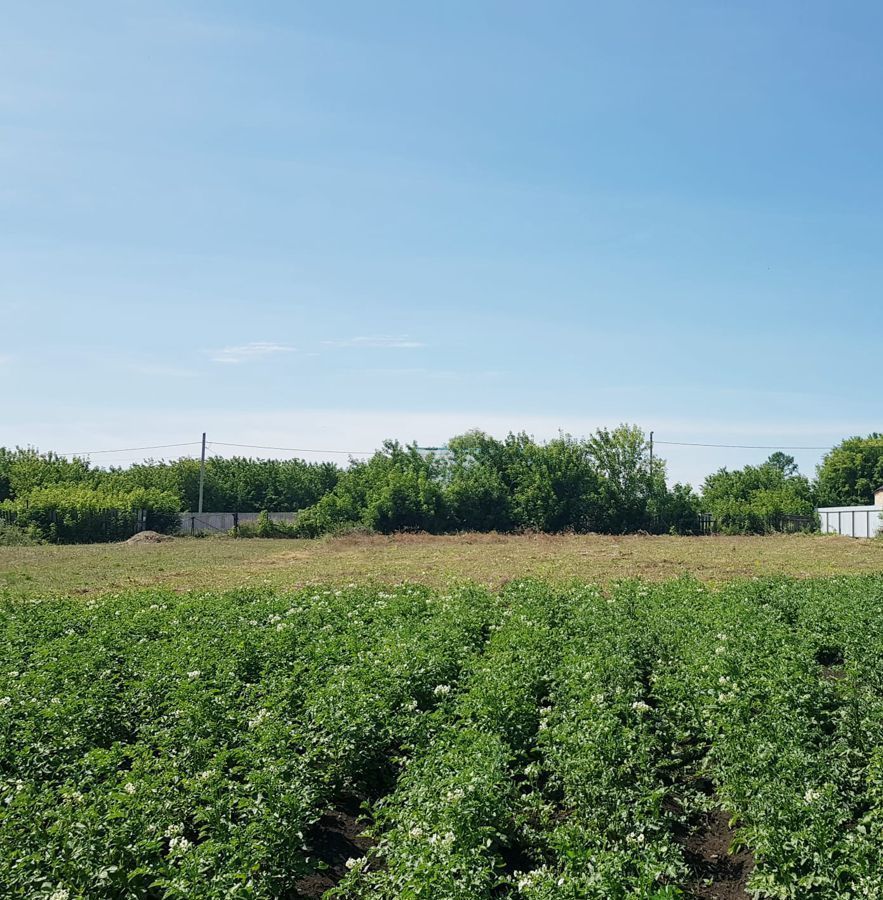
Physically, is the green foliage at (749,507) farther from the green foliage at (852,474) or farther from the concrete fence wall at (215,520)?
the concrete fence wall at (215,520)

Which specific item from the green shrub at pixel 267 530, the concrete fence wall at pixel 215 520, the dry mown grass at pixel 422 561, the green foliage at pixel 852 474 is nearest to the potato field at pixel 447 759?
the dry mown grass at pixel 422 561

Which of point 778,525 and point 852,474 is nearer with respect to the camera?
point 778,525

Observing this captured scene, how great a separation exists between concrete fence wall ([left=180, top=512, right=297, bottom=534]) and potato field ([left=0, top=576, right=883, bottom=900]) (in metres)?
44.7

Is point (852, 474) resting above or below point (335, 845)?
above

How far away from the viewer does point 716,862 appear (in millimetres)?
6824

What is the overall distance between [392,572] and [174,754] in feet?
58.6

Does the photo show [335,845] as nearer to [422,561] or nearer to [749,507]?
[422,561]

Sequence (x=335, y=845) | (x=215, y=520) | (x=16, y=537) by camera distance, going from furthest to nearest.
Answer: (x=215, y=520) → (x=16, y=537) → (x=335, y=845)

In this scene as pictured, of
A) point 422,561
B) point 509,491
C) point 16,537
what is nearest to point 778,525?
point 509,491

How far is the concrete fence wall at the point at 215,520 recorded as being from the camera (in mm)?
56609

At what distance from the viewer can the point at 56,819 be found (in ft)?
20.4

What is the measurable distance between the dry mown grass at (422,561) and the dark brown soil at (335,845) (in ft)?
45.7

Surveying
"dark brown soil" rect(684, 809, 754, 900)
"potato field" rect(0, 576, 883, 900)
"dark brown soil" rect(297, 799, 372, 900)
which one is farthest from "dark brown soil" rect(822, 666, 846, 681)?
"dark brown soil" rect(297, 799, 372, 900)

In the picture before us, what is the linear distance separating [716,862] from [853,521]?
4574 centimetres
